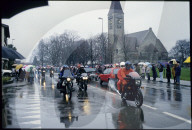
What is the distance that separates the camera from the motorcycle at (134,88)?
9116 millimetres

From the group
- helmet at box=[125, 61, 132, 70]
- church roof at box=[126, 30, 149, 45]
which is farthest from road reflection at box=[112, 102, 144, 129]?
church roof at box=[126, 30, 149, 45]

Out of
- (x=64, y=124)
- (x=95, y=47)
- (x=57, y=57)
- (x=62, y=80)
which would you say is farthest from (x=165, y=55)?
(x=64, y=124)

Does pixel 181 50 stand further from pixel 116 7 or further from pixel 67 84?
pixel 67 84

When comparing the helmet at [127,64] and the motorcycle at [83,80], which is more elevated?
the helmet at [127,64]

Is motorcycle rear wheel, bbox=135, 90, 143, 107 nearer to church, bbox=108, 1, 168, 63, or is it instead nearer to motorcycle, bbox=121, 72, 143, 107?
motorcycle, bbox=121, 72, 143, 107

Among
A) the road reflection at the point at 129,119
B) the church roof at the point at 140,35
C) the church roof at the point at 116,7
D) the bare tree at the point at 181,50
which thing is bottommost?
the road reflection at the point at 129,119

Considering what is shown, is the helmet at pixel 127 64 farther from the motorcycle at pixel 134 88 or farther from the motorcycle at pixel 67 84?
the motorcycle at pixel 67 84

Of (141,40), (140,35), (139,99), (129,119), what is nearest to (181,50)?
(141,40)

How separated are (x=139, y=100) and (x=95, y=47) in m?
52.3

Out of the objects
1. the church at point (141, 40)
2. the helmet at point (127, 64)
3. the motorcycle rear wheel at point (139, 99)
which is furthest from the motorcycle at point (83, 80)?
the church at point (141, 40)

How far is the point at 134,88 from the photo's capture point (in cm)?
935

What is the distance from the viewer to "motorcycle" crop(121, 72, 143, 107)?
29.9ft

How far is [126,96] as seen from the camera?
32.0 ft

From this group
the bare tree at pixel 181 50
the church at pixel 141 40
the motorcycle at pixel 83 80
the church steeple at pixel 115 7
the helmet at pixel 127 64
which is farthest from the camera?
the bare tree at pixel 181 50
